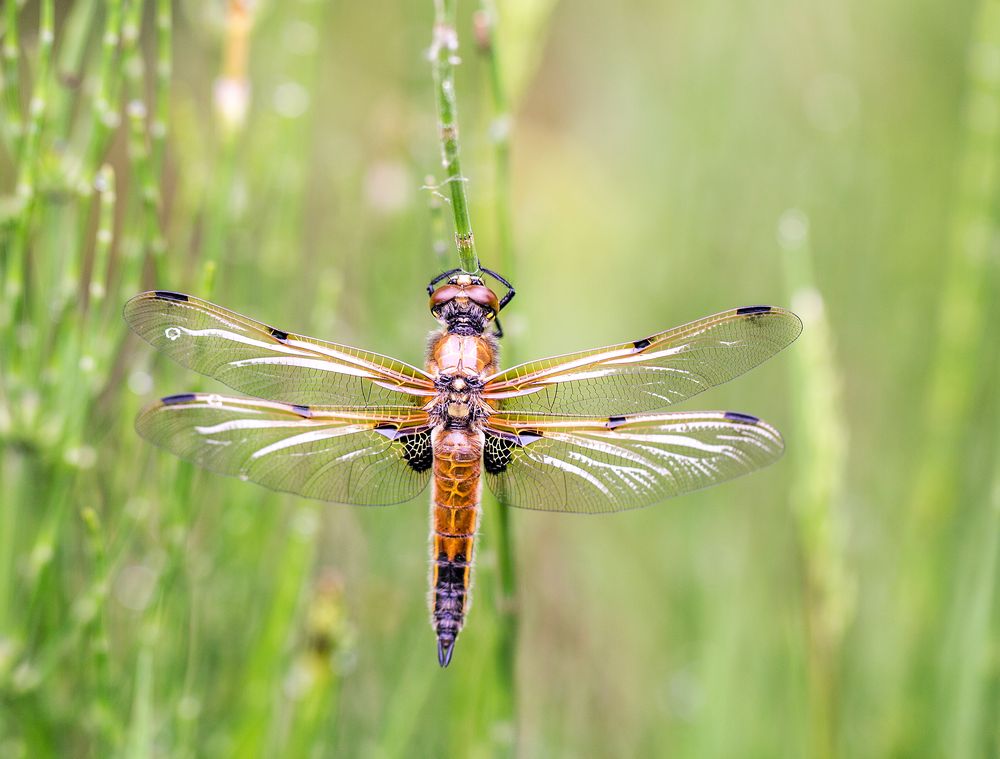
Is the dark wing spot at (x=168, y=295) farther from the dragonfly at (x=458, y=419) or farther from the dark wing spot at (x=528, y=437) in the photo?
the dark wing spot at (x=528, y=437)

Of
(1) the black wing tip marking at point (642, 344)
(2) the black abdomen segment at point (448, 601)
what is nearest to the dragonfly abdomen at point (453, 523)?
(2) the black abdomen segment at point (448, 601)

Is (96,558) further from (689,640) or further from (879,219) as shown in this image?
(879,219)

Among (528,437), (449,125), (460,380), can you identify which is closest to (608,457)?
(528,437)

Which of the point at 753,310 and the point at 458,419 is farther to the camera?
the point at 458,419

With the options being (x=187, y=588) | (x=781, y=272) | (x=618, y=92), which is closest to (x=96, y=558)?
(x=187, y=588)

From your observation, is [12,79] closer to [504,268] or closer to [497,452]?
[504,268]
